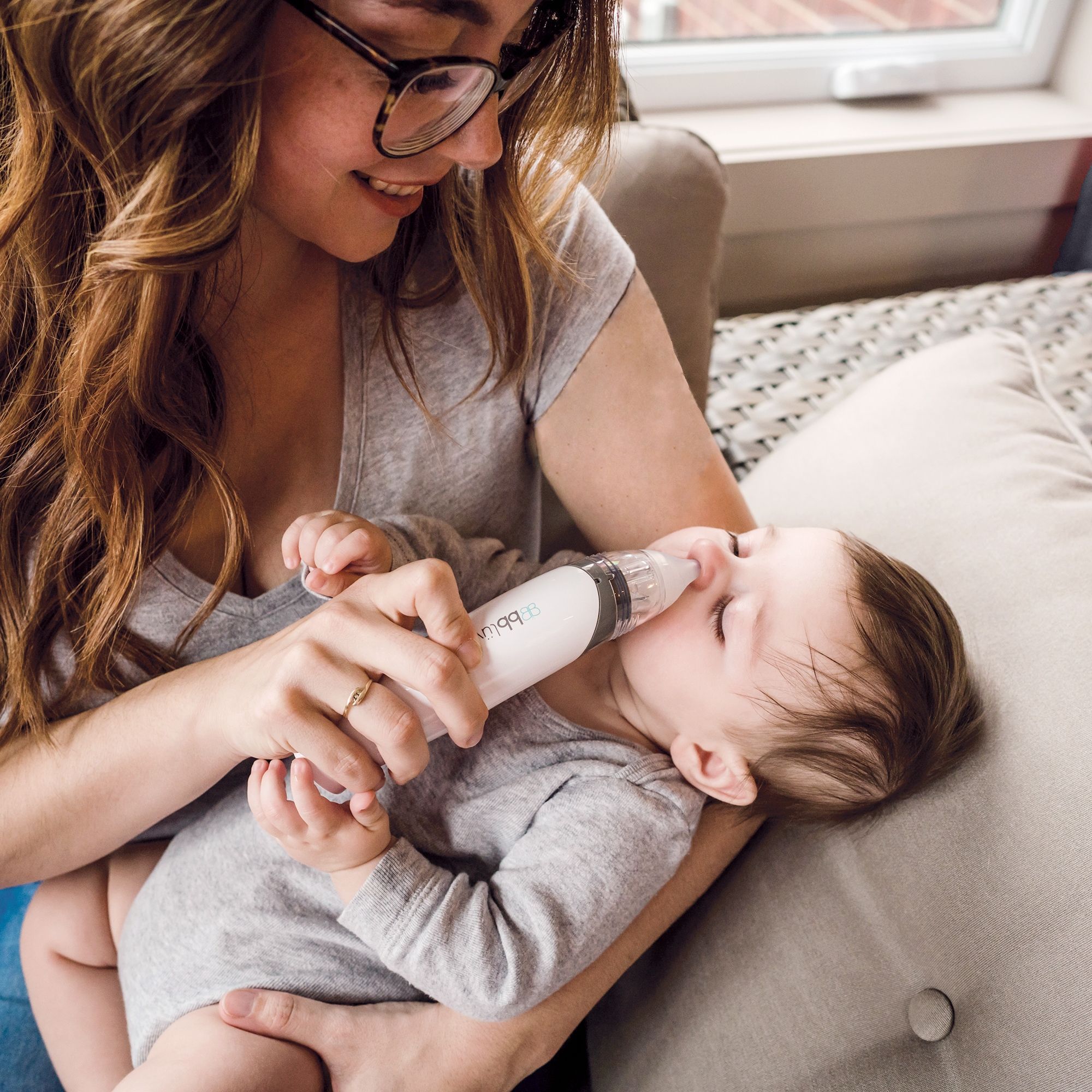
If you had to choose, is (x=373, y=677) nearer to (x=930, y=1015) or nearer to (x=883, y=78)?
(x=930, y=1015)

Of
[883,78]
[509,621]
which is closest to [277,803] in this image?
[509,621]

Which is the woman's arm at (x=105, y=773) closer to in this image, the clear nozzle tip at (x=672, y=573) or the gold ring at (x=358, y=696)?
the gold ring at (x=358, y=696)

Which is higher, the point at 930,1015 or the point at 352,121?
the point at 352,121

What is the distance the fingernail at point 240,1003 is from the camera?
88cm

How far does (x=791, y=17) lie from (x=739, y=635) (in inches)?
78.7

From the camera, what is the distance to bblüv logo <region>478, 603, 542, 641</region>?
0.82 m

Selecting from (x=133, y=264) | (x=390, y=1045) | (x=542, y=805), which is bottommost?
(x=390, y=1045)

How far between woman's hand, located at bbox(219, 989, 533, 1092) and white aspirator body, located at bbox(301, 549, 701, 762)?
0.30m

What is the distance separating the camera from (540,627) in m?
0.83

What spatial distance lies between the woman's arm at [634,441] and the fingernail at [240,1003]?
641 mm

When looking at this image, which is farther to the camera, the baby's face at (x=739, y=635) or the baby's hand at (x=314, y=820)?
the baby's face at (x=739, y=635)

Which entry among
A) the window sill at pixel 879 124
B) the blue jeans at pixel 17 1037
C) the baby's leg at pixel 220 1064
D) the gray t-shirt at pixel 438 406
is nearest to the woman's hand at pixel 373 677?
the gray t-shirt at pixel 438 406

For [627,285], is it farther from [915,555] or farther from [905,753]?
[905,753]

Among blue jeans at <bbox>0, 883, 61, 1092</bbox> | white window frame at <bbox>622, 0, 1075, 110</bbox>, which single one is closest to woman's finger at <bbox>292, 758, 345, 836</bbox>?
blue jeans at <bbox>0, 883, 61, 1092</bbox>
